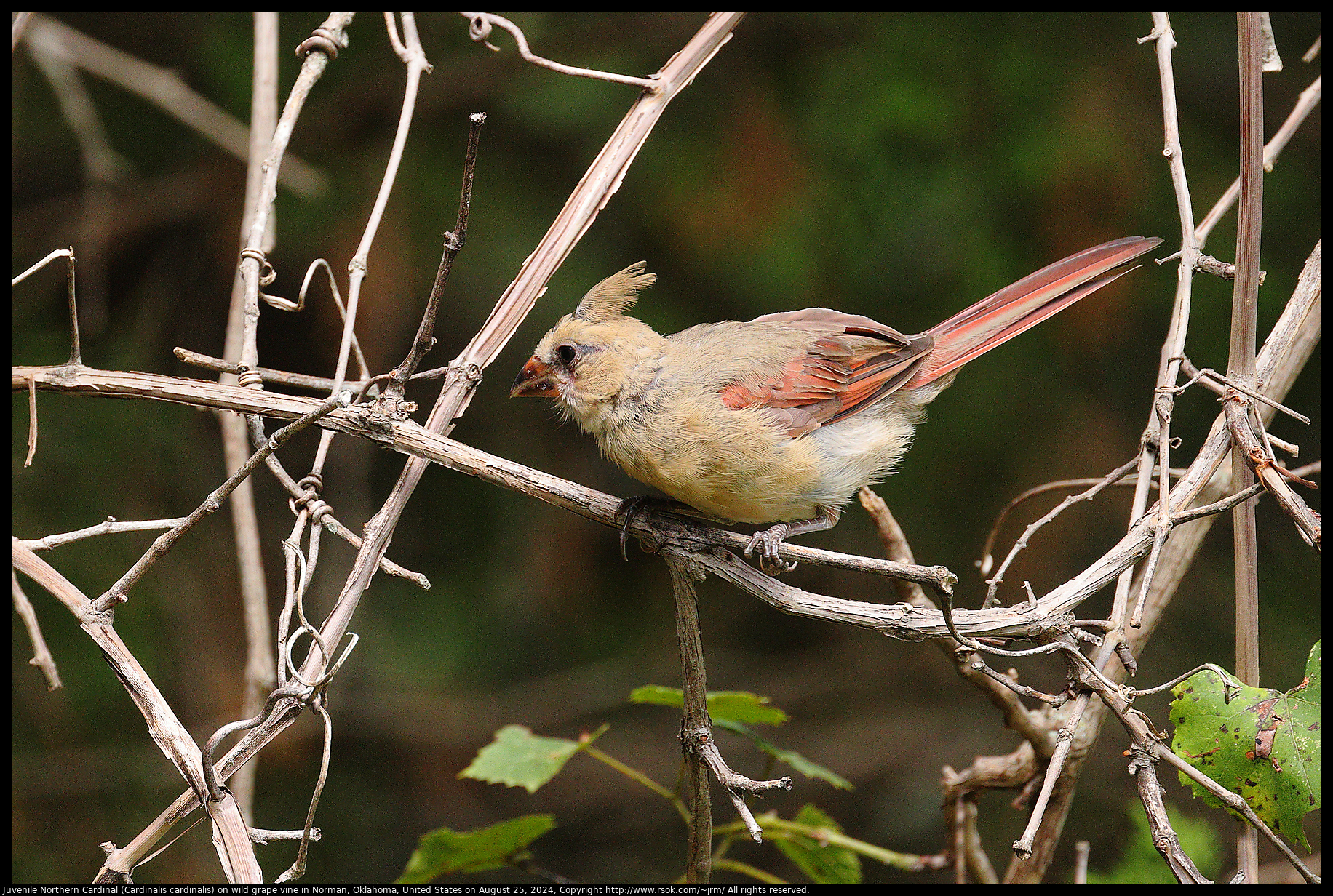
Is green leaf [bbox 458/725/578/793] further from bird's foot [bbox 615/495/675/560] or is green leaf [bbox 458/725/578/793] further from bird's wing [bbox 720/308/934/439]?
bird's wing [bbox 720/308/934/439]

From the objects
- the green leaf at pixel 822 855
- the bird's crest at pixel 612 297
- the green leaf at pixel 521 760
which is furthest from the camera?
the bird's crest at pixel 612 297

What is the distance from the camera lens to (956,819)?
8.09ft

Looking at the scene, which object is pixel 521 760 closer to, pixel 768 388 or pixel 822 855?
pixel 822 855

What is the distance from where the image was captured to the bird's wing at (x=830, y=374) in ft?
9.05

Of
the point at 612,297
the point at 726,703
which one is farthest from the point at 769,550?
the point at 612,297

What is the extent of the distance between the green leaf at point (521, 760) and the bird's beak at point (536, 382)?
2.94 ft

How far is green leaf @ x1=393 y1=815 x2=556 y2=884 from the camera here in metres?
2.38

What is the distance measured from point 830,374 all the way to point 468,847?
5.01 feet

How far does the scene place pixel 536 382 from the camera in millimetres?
2865

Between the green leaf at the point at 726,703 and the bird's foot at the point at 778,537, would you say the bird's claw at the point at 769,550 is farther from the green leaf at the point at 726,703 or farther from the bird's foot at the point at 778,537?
the green leaf at the point at 726,703

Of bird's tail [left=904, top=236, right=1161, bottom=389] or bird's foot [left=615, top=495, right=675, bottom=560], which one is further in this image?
bird's tail [left=904, top=236, right=1161, bottom=389]

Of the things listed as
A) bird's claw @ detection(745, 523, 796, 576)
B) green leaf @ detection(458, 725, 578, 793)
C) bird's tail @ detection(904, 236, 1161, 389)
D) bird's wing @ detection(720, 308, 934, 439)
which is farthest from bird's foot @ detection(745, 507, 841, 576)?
green leaf @ detection(458, 725, 578, 793)

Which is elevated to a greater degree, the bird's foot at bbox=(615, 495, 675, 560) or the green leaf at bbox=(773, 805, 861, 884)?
the bird's foot at bbox=(615, 495, 675, 560)

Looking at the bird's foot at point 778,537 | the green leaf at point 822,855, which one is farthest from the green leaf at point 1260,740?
the green leaf at point 822,855
